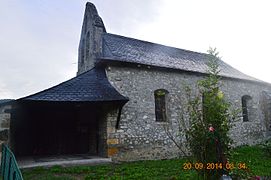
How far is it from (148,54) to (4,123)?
6.83m

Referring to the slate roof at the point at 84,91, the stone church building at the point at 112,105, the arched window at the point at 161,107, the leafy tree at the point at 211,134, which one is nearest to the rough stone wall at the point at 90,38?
the stone church building at the point at 112,105

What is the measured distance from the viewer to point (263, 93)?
14.0 meters

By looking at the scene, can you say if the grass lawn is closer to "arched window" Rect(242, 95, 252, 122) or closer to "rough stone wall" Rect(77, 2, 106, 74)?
"rough stone wall" Rect(77, 2, 106, 74)

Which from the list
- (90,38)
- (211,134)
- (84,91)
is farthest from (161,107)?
(211,134)

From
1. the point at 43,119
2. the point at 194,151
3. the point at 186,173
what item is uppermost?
the point at 43,119

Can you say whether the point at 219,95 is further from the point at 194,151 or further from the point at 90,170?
the point at 90,170

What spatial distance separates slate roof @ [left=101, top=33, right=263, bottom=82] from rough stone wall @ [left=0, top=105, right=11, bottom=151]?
3.88 m

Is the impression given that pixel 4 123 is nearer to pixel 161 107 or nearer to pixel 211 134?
pixel 211 134

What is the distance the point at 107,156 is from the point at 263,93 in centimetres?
1059

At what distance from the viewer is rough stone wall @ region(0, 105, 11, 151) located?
6624mm

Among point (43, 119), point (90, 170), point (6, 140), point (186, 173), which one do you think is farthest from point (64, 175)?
point (43, 119)

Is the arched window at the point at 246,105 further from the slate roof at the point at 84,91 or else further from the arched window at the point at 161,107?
the slate roof at the point at 84,91

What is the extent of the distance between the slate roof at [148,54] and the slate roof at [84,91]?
95 cm

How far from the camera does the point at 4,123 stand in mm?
6793
